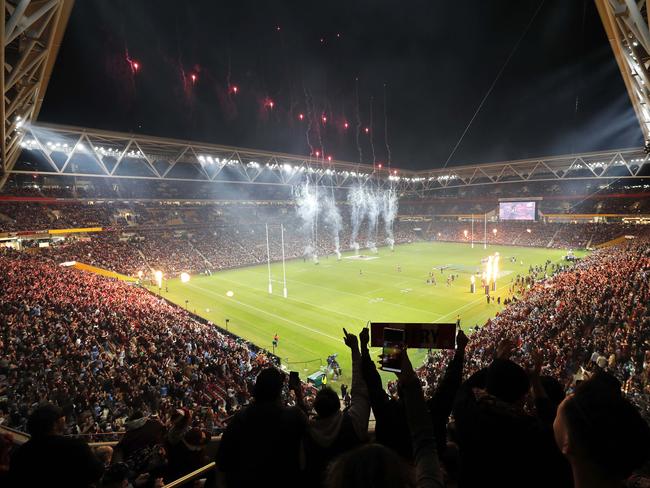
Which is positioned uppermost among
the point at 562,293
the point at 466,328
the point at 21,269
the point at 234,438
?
the point at 234,438

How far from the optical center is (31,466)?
252 cm

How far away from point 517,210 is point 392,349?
260ft

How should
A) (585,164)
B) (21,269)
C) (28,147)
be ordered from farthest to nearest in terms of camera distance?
(585,164) < (28,147) < (21,269)

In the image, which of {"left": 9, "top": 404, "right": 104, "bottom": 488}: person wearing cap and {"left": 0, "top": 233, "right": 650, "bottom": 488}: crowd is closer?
{"left": 0, "top": 233, "right": 650, "bottom": 488}: crowd

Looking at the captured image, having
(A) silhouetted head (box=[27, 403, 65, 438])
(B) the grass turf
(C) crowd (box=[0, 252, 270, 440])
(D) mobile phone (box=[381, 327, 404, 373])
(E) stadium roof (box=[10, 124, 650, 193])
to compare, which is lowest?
(B) the grass turf

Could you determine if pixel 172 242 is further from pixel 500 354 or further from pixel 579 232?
pixel 579 232

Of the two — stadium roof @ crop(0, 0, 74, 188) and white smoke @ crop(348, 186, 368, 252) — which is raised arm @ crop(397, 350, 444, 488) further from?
white smoke @ crop(348, 186, 368, 252)

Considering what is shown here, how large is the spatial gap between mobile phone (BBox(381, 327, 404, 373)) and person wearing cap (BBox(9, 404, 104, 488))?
222cm

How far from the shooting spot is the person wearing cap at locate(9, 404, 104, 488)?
250cm

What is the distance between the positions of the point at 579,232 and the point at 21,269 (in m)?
72.8

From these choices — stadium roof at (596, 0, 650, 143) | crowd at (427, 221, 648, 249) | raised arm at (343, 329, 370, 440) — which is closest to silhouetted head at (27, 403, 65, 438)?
raised arm at (343, 329, 370, 440)

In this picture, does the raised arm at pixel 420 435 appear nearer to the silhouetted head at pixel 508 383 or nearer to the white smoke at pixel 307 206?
the silhouetted head at pixel 508 383

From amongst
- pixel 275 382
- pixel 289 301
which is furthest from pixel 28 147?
pixel 275 382

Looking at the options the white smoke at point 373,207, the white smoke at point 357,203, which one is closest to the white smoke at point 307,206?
the white smoke at point 357,203
